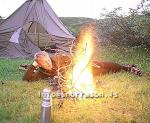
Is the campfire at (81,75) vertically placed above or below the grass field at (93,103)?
above

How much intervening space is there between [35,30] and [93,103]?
1087 cm

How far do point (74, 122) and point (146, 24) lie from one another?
691cm

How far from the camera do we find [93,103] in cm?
662

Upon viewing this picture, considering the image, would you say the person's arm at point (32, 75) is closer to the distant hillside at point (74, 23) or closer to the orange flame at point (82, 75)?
the orange flame at point (82, 75)

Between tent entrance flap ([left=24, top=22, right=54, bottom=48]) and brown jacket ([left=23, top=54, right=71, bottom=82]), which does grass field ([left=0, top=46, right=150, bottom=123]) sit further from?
tent entrance flap ([left=24, top=22, right=54, bottom=48])

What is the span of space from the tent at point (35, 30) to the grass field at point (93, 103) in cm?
558

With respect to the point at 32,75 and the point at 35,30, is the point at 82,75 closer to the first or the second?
the point at 32,75

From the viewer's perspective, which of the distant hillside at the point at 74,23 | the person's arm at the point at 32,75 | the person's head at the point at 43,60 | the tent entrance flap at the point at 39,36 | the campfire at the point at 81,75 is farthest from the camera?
the distant hillside at the point at 74,23

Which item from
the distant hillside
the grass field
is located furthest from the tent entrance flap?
the distant hillside

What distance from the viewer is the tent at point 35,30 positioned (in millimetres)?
14898

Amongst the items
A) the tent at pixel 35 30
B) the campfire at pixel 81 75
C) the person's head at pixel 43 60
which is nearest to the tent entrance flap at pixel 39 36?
the tent at pixel 35 30

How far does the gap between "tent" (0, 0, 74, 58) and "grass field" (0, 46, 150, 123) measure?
5576 millimetres

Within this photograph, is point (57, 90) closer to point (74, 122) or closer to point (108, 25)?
point (74, 122)

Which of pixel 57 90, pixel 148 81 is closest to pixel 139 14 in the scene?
pixel 148 81
